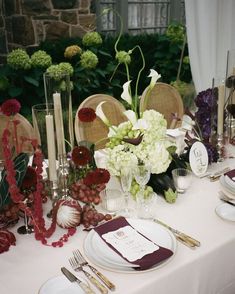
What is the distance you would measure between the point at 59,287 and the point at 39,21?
3.70 m

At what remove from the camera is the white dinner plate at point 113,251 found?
973mm

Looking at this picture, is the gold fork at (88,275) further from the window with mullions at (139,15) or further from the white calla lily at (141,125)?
the window with mullions at (139,15)

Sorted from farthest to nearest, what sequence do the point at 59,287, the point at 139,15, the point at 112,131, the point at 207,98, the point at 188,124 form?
the point at 139,15 < the point at 188,124 < the point at 207,98 < the point at 112,131 < the point at 59,287

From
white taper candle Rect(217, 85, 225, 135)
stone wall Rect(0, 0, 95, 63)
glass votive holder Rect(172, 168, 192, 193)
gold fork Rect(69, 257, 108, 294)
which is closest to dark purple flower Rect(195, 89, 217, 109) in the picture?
white taper candle Rect(217, 85, 225, 135)

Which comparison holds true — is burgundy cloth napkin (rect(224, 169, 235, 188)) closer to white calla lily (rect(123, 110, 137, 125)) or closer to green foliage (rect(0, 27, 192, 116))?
white calla lily (rect(123, 110, 137, 125))

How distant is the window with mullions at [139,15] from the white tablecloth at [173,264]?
3941 mm

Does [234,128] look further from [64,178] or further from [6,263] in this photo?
[6,263]

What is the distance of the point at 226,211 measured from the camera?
4.07 feet

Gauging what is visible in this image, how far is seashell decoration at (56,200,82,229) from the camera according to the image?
1147mm

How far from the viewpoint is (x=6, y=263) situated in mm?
1017

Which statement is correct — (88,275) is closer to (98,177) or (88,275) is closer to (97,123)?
(98,177)

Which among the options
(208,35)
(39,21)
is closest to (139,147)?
(208,35)

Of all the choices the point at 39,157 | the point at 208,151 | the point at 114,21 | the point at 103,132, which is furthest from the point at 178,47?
the point at 39,157

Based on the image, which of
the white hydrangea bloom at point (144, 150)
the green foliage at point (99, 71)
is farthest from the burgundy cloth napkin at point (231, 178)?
the green foliage at point (99, 71)
